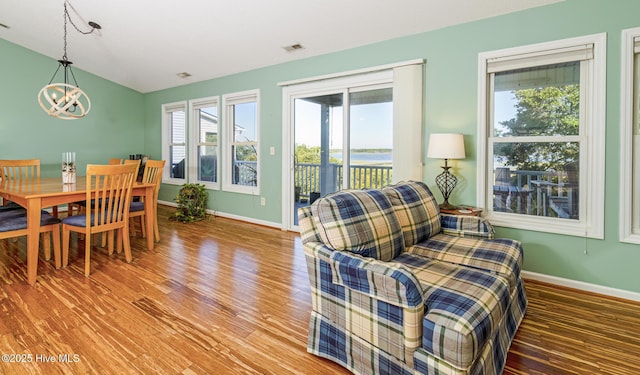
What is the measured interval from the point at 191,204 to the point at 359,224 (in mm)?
4119

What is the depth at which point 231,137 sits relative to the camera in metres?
5.39

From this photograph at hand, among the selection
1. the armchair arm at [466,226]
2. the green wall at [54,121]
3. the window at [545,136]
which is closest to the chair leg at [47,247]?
the green wall at [54,121]

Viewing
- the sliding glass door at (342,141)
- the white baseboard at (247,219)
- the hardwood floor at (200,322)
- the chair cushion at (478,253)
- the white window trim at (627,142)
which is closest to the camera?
the hardwood floor at (200,322)

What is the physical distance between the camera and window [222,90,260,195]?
504 centimetres

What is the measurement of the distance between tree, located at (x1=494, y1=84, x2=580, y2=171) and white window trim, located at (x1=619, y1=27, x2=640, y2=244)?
11.7 inches

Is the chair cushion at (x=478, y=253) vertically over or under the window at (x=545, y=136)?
under

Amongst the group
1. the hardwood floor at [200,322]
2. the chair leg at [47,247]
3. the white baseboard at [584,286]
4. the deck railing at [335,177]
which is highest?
the deck railing at [335,177]

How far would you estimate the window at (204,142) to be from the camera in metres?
5.62

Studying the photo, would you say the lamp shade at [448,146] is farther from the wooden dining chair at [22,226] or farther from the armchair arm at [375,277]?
the wooden dining chair at [22,226]

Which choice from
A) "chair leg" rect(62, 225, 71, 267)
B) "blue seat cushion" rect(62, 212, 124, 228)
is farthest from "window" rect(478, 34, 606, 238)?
"chair leg" rect(62, 225, 71, 267)

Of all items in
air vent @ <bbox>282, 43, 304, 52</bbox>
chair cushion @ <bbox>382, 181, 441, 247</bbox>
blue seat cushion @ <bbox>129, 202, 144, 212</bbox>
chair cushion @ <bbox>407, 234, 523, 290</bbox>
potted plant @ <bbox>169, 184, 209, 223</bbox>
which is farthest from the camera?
potted plant @ <bbox>169, 184, 209, 223</bbox>

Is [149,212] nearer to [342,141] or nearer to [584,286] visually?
[342,141]

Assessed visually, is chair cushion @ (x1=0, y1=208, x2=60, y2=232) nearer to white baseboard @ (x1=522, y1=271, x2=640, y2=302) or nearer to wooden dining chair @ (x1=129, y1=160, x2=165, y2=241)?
wooden dining chair @ (x1=129, y1=160, x2=165, y2=241)

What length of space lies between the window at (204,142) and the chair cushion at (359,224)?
13.4 feet
